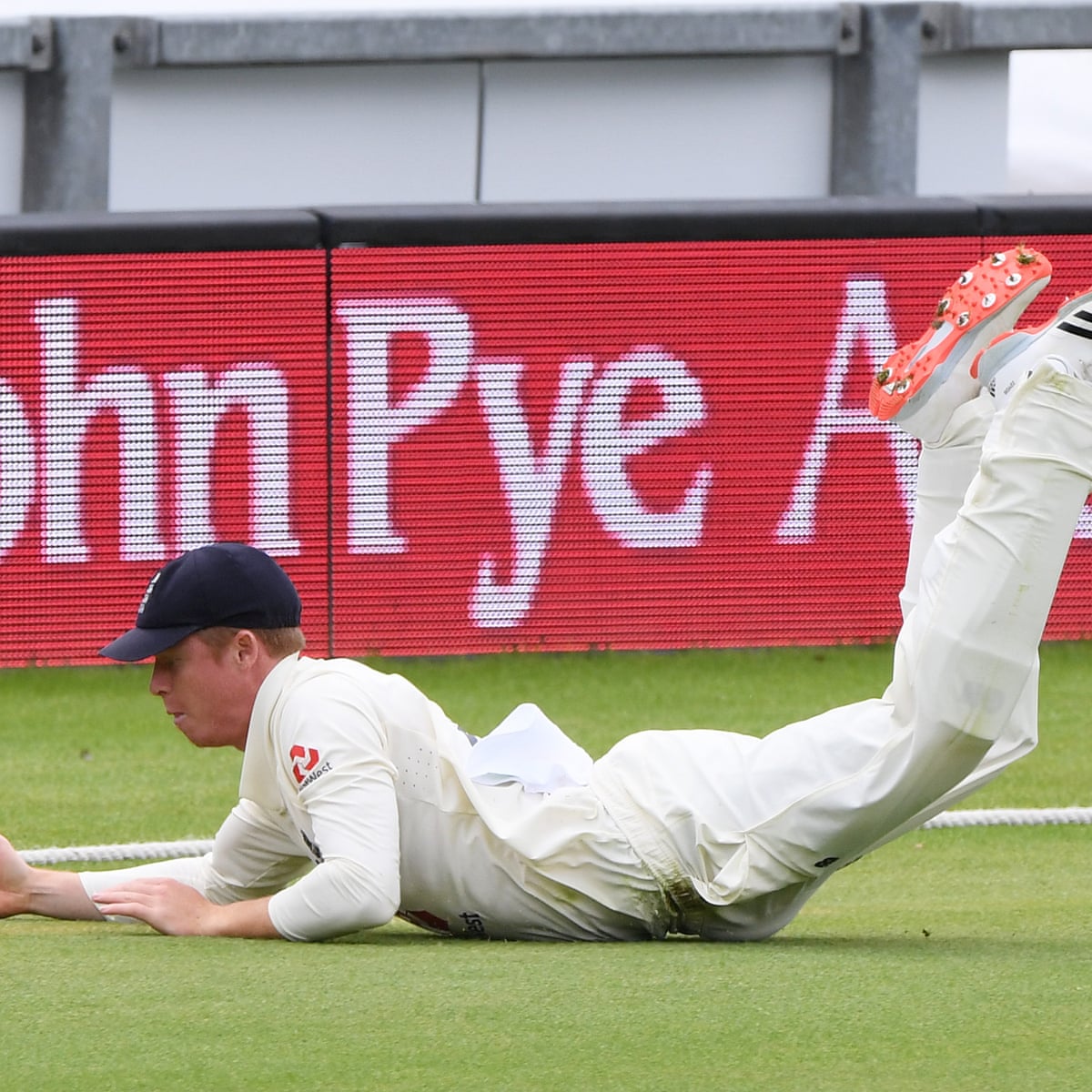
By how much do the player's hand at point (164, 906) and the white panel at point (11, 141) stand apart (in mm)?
5958

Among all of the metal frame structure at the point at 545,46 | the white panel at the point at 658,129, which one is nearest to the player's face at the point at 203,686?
the metal frame structure at the point at 545,46

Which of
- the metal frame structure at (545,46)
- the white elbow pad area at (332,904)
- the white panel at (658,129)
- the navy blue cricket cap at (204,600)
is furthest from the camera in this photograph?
the white panel at (658,129)

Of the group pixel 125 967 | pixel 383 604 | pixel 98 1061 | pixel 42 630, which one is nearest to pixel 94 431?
pixel 42 630

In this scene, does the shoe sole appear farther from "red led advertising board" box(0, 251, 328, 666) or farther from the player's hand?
"red led advertising board" box(0, 251, 328, 666)

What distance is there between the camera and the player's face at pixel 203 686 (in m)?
3.11

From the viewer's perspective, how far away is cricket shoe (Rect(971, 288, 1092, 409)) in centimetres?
301

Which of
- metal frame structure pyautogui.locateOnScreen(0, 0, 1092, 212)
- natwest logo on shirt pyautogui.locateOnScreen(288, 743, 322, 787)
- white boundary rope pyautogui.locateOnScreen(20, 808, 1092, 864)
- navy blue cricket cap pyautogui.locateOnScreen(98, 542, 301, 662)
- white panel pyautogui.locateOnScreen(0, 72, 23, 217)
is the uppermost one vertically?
metal frame structure pyautogui.locateOnScreen(0, 0, 1092, 212)

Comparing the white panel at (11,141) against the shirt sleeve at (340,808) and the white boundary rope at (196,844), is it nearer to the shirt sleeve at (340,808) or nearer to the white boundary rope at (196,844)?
the white boundary rope at (196,844)

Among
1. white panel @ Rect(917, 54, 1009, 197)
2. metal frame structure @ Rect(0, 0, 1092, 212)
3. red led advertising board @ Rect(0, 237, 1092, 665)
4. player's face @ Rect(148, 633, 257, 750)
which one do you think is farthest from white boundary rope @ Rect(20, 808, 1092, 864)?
white panel @ Rect(917, 54, 1009, 197)

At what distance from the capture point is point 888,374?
140 inches

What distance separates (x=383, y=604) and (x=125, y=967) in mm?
3979

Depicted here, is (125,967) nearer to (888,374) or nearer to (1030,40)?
(888,374)

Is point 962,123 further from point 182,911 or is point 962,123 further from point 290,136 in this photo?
point 182,911

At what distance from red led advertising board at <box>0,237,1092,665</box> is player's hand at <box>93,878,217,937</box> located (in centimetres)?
351
